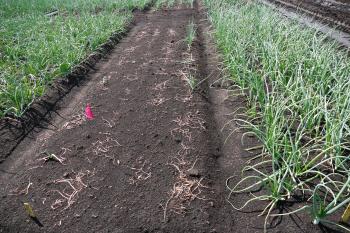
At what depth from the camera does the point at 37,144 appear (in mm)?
2631

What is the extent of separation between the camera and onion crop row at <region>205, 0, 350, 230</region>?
187 centimetres

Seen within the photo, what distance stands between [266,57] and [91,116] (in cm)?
205

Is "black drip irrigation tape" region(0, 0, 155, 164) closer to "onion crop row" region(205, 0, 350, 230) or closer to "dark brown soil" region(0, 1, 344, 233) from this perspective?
"dark brown soil" region(0, 1, 344, 233)

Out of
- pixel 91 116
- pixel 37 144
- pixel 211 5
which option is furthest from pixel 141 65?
pixel 211 5

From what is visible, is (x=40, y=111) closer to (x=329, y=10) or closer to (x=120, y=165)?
(x=120, y=165)

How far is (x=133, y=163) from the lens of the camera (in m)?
2.34

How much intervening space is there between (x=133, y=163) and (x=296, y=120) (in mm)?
1578

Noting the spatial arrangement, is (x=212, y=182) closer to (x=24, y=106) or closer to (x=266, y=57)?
(x=266, y=57)

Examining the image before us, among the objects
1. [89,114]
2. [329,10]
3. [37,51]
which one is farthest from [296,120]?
[329,10]

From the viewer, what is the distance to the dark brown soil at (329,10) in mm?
5899

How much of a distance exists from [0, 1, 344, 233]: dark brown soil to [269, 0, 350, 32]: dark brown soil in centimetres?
358

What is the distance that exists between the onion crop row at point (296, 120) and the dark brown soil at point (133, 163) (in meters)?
0.17

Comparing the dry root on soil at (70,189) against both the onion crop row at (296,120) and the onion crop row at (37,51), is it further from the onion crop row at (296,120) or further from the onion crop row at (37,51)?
the onion crop row at (37,51)

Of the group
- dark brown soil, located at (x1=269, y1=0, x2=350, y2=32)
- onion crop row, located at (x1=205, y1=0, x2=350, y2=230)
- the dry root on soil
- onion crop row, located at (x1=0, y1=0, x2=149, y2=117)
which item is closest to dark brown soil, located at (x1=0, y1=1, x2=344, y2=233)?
the dry root on soil
